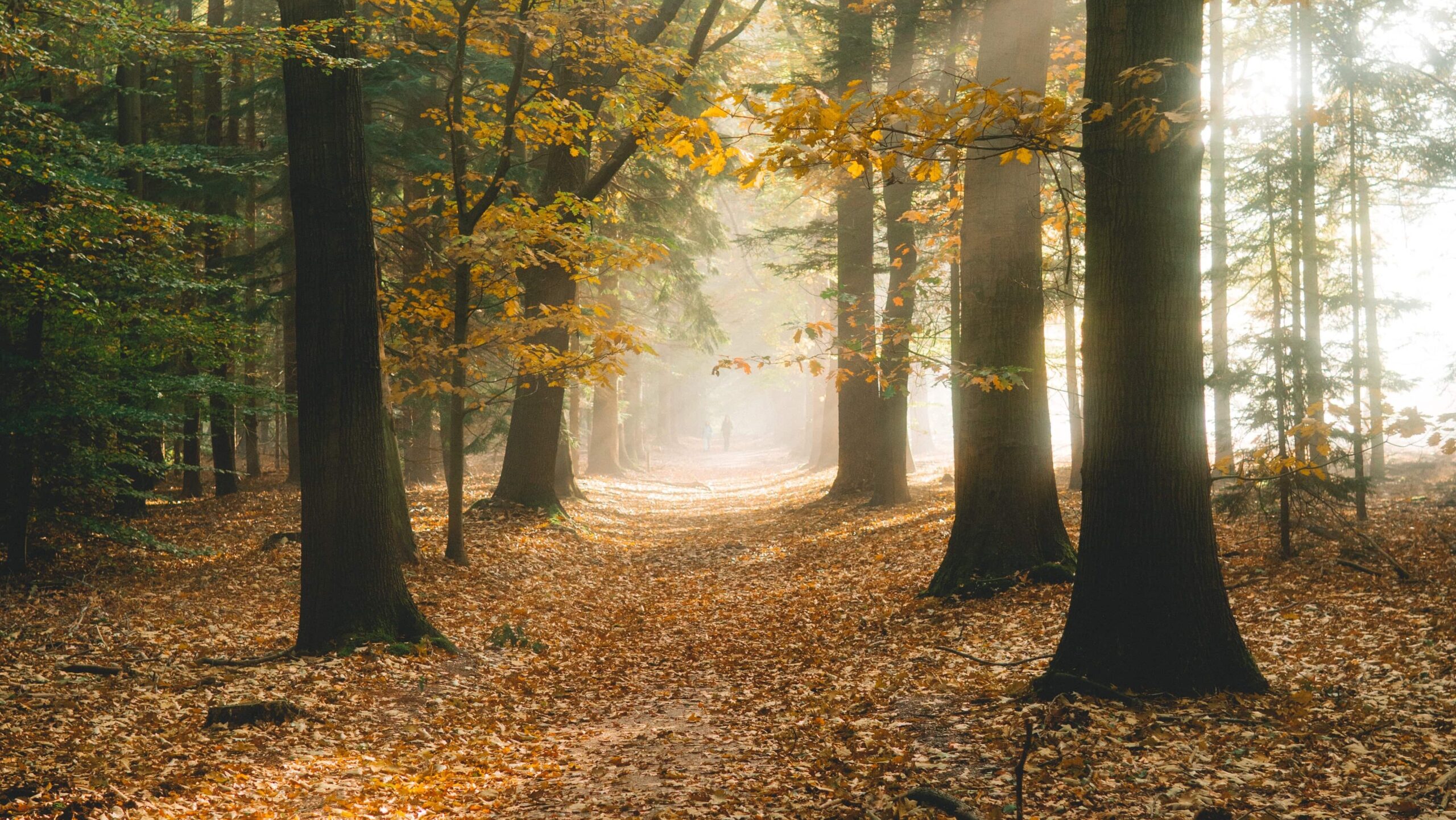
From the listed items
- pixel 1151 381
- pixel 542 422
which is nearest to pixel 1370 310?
pixel 1151 381

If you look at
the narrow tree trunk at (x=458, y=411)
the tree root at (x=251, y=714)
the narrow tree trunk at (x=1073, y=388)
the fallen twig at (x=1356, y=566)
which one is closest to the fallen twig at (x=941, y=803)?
the tree root at (x=251, y=714)

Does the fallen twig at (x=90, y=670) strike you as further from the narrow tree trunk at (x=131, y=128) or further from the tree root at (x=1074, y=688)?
the narrow tree trunk at (x=131, y=128)

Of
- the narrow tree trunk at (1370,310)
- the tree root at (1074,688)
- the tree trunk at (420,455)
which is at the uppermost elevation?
the narrow tree trunk at (1370,310)

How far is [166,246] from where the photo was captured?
9.31 metres

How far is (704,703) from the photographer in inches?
237

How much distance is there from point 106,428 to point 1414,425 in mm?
11723

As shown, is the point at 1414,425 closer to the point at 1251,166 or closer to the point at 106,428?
the point at 1251,166

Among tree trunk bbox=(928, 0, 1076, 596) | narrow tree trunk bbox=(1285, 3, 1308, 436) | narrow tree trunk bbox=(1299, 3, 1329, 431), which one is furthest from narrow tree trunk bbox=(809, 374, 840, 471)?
tree trunk bbox=(928, 0, 1076, 596)

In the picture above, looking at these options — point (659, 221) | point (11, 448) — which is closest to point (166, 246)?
point (11, 448)

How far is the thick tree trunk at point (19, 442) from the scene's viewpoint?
7926 millimetres

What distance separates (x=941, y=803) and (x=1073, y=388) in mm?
14603

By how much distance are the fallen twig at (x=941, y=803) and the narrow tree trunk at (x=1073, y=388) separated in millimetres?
11384

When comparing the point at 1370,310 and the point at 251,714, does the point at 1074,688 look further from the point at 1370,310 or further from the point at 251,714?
the point at 1370,310

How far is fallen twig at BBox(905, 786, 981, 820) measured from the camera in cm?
329
